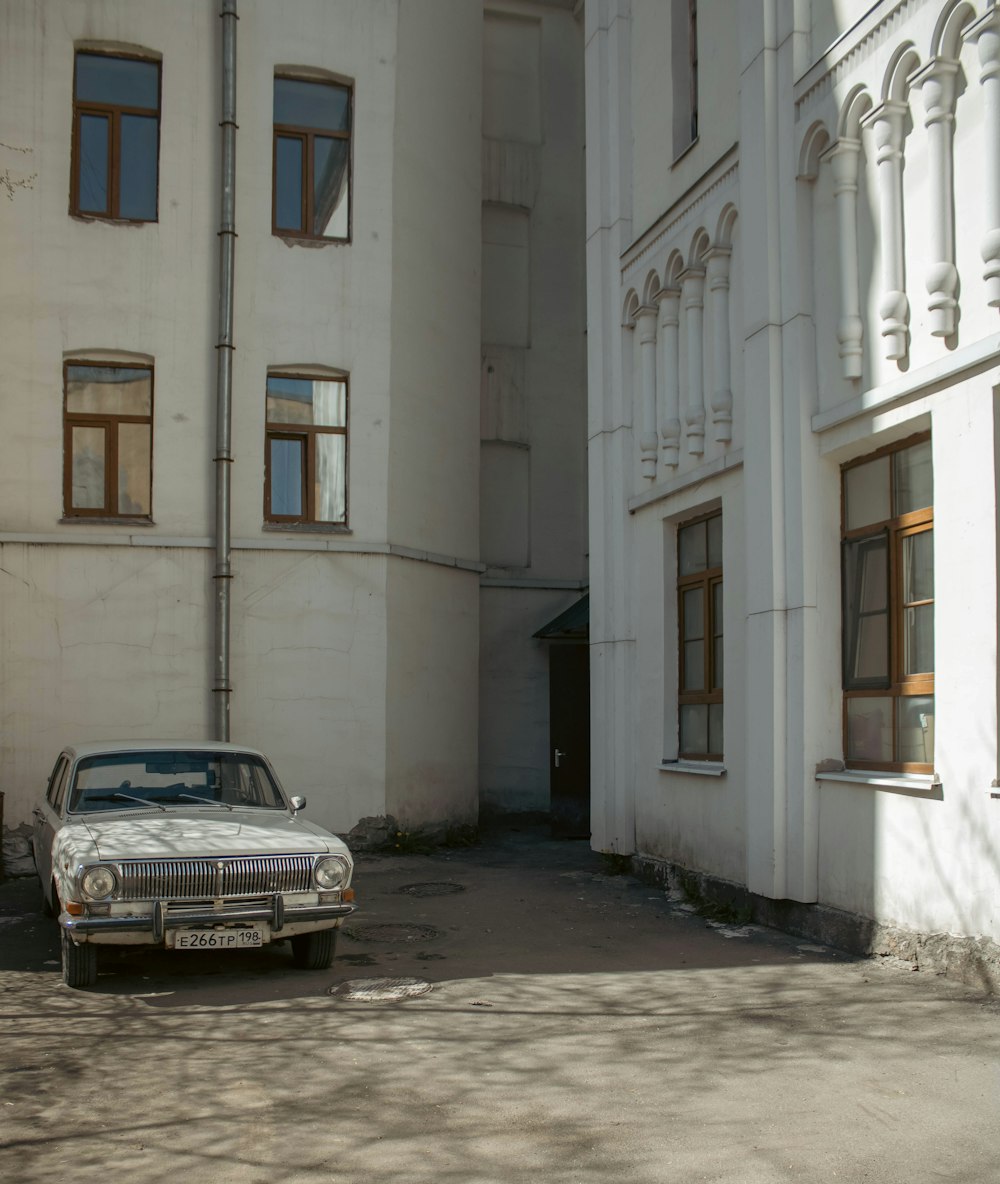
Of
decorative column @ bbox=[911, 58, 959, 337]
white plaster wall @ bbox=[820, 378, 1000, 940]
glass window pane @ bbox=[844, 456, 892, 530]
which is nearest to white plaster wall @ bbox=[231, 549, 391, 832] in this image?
glass window pane @ bbox=[844, 456, 892, 530]

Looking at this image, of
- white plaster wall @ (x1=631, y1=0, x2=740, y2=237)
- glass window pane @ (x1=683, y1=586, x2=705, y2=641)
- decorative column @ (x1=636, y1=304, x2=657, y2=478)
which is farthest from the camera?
decorative column @ (x1=636, y1=304, x2=657, y2=478)

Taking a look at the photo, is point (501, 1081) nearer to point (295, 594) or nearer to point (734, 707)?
point (734, 707)

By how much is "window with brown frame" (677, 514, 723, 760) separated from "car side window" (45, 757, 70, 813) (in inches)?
221

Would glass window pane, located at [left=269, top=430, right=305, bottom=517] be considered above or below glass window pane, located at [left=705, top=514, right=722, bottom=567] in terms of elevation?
above

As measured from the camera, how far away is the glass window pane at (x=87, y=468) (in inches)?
599

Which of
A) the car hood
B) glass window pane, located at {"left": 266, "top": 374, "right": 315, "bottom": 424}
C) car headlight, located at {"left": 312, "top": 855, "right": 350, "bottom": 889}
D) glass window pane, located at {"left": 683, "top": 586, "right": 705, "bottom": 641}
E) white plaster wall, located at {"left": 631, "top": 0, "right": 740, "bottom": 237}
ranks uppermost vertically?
white plaster wall, located at {"left": 631, "top": 0, "right": 740, "bottom": 237}

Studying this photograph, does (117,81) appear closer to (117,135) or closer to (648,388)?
(117,135)

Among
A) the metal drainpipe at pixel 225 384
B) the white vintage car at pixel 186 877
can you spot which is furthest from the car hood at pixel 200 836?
the metal drainpipe at pixel 225 384

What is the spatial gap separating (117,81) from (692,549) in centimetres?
943

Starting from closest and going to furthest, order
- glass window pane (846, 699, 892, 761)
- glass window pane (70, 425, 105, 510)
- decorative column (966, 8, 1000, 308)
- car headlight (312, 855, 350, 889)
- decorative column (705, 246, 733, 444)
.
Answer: decorative column (966, 8, 1000, 308)
car headlight (312, 855, 350, 889)
glass window pane (846, 699, 892, 761)
decorative column (705, 246, 733, 444)
glass window pane (70, 425, 105, 510)

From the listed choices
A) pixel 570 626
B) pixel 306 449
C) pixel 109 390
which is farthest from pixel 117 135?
pixel 570 626

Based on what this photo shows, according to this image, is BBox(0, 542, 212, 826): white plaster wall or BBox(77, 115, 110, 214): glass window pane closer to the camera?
BBox(0, 542, 212, 826): white plaster wall

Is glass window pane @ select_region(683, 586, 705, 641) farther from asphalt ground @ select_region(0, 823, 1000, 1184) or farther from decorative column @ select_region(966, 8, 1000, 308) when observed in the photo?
decorative column @ select_region(966, 8, 1000, 308)

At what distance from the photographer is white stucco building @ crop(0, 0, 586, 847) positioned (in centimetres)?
1498
